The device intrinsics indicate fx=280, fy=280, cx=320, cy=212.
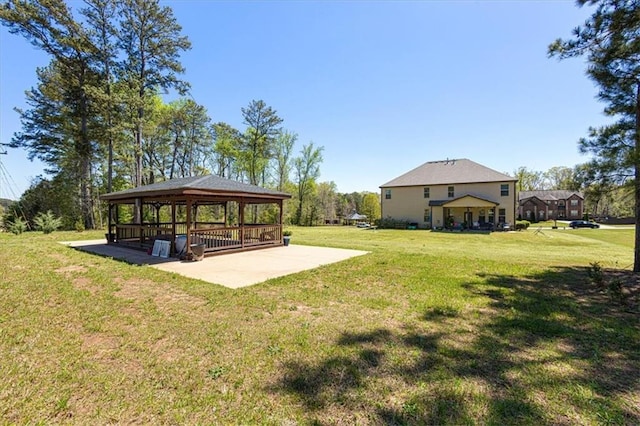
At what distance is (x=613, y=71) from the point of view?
6520mm

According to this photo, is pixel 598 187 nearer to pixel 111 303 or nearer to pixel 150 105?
pixel 111 303

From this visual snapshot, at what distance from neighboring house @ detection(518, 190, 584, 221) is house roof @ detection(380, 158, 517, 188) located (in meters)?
28.2

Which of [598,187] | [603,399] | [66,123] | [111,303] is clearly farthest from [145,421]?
[66,123]

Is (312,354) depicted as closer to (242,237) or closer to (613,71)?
(242,237)

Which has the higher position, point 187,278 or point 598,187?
point 598,187

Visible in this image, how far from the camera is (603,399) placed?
2584 mm

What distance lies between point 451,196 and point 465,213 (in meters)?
2.27

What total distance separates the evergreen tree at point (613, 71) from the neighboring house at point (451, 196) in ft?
71.8

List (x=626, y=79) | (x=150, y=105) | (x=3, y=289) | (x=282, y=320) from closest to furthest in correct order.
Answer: (x=282, y=320), (x=3, y=289), (x=626, y=79), (x=150, y=105)

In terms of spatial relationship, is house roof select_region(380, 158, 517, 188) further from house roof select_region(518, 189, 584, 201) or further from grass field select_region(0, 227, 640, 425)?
house roof select_region(518, 189, 584, 201)

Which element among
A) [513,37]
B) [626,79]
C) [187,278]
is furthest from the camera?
[513,37]

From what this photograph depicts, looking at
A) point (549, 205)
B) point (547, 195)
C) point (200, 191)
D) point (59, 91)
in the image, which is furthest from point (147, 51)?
point (547, 195)

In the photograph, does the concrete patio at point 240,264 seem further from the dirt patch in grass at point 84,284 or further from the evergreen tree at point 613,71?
the evergreen tree at point 613,71

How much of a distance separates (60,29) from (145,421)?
2651 cm
